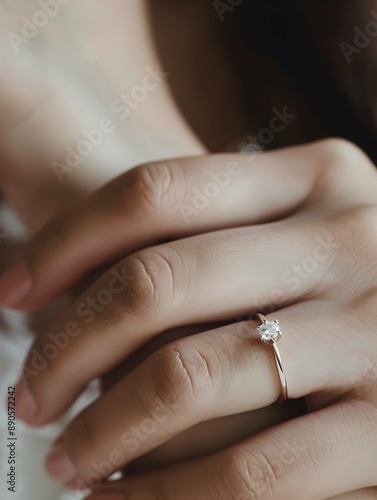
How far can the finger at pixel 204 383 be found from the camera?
354 mm

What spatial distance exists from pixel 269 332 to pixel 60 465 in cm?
16

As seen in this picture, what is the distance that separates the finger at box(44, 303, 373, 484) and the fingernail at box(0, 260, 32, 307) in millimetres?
94

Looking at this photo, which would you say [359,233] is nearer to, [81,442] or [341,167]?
[341,167]

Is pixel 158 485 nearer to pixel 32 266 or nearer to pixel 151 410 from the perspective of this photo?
pixel 151 410

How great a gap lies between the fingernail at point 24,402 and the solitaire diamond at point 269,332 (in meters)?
0.16

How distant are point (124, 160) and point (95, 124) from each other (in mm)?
40

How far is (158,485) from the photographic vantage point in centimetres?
36

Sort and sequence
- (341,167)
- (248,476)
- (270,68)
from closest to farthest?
1. (248,476)
2. (341,167)
3. (270,68)

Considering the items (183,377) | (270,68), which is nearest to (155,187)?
(183,377)

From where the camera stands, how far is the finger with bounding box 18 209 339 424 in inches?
14.5


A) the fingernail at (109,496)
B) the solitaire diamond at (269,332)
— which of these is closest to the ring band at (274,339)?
the solitaire diamond at (269,332)

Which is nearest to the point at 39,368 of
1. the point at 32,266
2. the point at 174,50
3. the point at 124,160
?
the point at 32,266

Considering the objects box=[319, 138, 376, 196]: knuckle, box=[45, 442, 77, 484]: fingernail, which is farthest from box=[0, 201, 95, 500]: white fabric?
box=[319, 138, 376, 196]: knuckle

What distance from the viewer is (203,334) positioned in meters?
0.38
